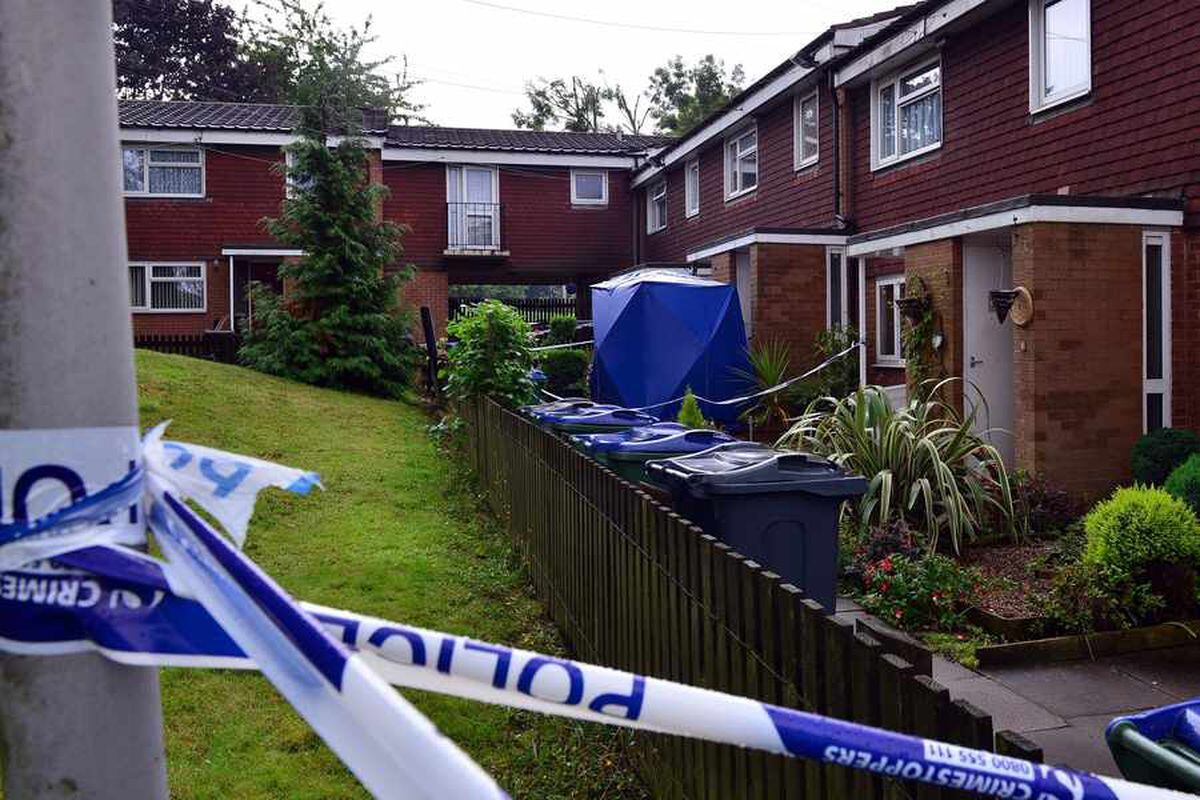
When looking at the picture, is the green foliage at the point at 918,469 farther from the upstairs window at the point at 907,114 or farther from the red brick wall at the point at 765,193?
the red brick wall at the point at 765,193

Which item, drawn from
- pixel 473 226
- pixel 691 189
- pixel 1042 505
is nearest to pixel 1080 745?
pixel 1042 505

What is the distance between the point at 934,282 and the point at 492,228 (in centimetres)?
1795

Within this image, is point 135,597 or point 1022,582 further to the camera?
point 1022,582

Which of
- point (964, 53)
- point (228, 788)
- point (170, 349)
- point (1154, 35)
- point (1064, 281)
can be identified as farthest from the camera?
point (170, 349)

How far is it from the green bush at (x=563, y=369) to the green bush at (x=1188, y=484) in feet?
38.0

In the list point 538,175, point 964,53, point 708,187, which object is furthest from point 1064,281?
point 538,175

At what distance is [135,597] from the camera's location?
4.66 ft

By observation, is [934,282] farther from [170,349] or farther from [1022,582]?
[170,349]

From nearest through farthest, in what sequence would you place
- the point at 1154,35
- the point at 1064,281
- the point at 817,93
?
the point at 1064,281, the point at 1154,35, the point at 817,93

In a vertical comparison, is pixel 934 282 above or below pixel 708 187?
below

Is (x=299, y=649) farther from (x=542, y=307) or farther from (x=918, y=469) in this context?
(x=542, y=307)

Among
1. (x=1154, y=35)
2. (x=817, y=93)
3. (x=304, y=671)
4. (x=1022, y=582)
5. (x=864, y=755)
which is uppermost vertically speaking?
(x=817, y=93)

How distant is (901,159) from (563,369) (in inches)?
271

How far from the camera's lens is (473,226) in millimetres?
26938
